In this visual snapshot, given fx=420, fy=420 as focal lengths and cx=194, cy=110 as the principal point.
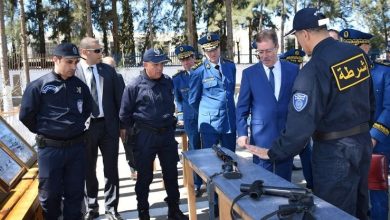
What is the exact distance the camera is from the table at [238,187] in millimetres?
2221

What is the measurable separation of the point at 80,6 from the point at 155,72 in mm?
23075

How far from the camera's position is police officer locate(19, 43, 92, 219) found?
3674 mm

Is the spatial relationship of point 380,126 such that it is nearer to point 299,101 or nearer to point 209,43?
point 299,101

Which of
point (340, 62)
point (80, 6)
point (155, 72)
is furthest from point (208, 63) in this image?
point (80, 6)

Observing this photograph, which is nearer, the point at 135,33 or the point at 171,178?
the point at 171,178

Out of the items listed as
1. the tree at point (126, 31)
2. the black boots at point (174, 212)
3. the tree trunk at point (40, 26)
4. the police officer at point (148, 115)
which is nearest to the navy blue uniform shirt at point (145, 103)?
the police officer at point (148, 115)

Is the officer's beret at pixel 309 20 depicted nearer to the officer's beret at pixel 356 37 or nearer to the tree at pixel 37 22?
the officer's beret at pixel 356 37

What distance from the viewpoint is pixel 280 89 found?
149 inches

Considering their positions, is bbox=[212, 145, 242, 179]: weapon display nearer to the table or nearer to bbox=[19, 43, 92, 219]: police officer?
the table

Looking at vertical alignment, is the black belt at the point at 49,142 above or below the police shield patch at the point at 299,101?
below

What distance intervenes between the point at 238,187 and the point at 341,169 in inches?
26.2

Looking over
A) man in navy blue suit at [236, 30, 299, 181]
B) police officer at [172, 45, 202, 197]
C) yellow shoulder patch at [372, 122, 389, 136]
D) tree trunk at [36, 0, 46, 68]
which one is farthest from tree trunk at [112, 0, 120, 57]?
yellow shoulder patch at [372, 122, 389, 136]

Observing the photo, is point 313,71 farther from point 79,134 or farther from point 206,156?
point 79,134

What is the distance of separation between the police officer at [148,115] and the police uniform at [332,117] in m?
1.78
